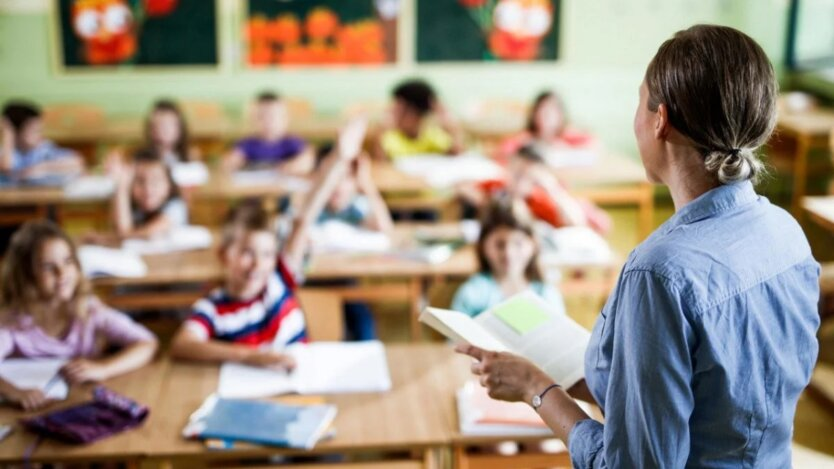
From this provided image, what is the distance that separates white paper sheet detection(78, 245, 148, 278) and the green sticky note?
208 centimetres

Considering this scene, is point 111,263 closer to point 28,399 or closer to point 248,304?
point 248,304

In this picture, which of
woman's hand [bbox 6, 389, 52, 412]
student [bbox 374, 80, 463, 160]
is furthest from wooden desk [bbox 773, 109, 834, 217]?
woman's hand [bbox 6, 389, 52, 412]

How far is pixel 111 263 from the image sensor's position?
3604mm

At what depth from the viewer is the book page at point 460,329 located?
5.15 ft

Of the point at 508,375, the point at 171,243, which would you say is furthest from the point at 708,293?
the point at 171,243

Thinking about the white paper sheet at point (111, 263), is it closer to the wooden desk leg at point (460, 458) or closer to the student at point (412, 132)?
the wooden desk leg at point (460, 458)

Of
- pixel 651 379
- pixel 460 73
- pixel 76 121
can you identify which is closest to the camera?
pixel 651 379

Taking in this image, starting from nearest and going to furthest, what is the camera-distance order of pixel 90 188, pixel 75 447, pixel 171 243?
pixel 75 447 → pixel 171 243 → pixel 90 188

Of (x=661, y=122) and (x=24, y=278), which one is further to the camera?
(x=24, y=278)

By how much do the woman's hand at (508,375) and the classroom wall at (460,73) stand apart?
17.9 ft

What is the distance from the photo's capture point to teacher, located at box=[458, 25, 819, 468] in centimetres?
116

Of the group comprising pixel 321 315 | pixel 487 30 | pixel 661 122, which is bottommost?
pixel 321 315

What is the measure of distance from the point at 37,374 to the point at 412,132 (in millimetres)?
3430

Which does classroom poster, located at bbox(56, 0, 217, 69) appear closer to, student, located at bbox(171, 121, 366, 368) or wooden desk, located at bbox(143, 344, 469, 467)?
student, located at bbox(171, 121, 366, 368)
